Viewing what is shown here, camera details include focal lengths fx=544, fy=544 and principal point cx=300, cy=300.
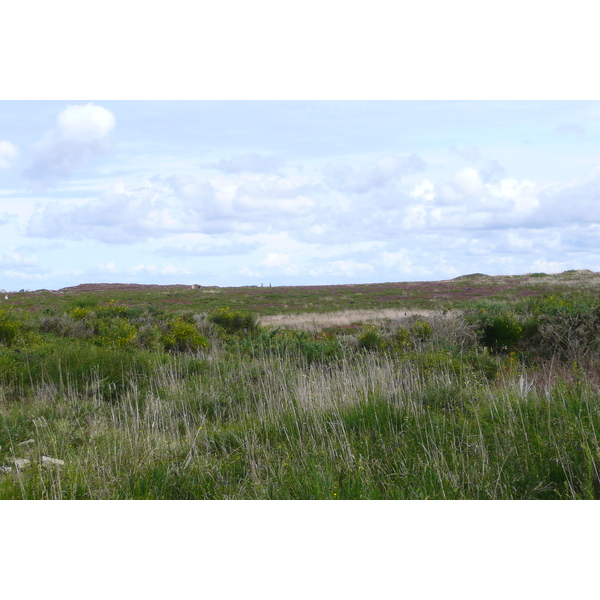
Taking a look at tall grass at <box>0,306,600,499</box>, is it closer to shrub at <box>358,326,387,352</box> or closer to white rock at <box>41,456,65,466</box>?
white rock at <box>41,456,65,466</box>

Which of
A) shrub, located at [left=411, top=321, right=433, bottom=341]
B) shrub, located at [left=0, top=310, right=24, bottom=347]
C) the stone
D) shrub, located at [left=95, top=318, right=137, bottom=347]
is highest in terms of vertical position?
shrub, located at [left=0, top=310, right=24, bottom=347]

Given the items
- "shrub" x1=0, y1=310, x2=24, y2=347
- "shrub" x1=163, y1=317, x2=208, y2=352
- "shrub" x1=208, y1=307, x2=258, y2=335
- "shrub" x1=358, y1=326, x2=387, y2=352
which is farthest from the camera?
"shrub" x1=208, y1=307, x2=258, y2=335

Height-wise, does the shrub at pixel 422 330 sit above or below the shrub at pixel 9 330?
below

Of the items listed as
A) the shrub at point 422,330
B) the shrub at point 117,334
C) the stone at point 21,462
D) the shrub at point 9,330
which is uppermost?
the shrub at point 9,330

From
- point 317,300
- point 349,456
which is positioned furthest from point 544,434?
point 317,300

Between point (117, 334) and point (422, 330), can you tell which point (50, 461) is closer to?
point (117, 334)

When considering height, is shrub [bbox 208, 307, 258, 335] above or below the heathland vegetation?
above

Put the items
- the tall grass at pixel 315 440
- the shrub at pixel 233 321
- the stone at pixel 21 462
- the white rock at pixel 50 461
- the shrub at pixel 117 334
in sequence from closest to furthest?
the tall grass at pixel 315 440 < the white rock at pixel 50 461 < the stone at pixel 21 462 < the shrub at pixel 117 334 < the shrub at pixel 233 321

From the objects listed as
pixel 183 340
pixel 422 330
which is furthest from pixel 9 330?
pixel 422 330

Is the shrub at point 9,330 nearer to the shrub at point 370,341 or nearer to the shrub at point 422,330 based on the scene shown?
the shrub at point 370,341

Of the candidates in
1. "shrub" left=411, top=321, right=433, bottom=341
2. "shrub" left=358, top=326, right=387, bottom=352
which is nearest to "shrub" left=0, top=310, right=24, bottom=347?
"shrub" left=358, top=326, right=387, bottom=352

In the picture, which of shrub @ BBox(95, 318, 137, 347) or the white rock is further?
shrub @ BBox(95, 318, 137, 347)

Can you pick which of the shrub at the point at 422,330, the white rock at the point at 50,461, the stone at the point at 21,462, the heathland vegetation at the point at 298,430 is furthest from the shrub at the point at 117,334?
the white rock at the point at 50,461

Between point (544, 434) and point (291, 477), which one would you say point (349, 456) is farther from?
point (544, 434)
